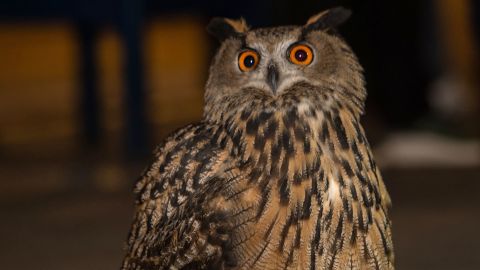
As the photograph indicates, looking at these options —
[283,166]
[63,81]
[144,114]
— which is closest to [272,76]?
[283,166]

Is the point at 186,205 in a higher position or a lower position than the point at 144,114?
higher

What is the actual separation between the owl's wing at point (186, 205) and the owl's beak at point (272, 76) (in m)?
0.23

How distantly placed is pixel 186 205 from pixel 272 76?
408mm

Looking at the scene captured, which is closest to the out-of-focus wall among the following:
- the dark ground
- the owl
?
the dark ground

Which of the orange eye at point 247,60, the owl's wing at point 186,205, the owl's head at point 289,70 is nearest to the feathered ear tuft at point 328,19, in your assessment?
the owl's head at point 289,70

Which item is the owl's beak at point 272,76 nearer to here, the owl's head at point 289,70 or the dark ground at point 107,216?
the owl's head at point 289,70

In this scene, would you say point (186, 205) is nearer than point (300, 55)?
No

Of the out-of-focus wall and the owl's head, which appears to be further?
the out-of-focus wall

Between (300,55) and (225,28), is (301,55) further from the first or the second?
(225,28)

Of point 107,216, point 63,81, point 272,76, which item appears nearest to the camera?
point 272,76

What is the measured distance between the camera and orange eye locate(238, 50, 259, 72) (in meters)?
2.54

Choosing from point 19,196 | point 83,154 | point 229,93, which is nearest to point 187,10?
point 83,154

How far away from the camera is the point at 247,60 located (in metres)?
2.55

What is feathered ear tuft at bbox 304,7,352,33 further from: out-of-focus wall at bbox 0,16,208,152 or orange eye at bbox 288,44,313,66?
out-of-focus wall at bbox 0,16,208,152
